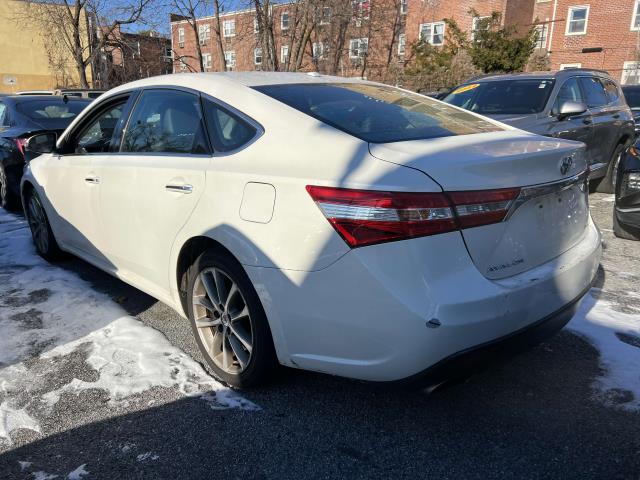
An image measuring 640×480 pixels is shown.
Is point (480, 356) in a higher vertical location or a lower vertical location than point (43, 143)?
lower

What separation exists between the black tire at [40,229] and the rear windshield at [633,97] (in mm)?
12886

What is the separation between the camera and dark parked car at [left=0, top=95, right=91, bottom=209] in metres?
6.75

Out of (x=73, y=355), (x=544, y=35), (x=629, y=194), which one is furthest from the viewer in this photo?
(x=544, y=35)

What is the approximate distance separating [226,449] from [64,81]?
38922 millimetres

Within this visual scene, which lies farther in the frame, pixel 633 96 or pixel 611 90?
pixel 633 96

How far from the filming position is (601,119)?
6.79 metres

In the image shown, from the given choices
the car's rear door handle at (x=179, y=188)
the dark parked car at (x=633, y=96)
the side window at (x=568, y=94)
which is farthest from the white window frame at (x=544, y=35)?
the car's rear door handle at (x=179, y=188)

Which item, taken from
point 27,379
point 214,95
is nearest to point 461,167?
point 214,95

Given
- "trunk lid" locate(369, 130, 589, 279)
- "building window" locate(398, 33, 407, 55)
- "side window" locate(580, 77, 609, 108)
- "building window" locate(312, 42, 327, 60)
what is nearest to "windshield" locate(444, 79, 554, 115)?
"side window" locate(580, 77, 609, 108)

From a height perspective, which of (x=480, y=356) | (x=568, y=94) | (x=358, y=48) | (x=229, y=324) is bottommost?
(x=229, y=324)

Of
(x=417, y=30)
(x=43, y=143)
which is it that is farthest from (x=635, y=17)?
(x=43, y=143)

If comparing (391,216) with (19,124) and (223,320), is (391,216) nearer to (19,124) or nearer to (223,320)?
(223,320)

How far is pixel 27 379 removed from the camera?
2900 millimetres

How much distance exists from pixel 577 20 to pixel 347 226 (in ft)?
113
